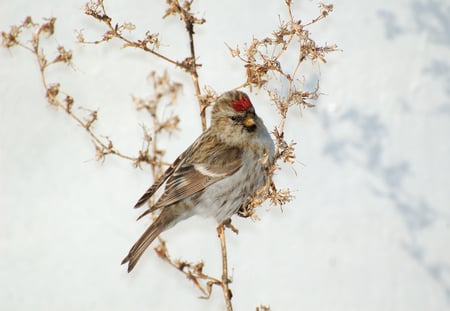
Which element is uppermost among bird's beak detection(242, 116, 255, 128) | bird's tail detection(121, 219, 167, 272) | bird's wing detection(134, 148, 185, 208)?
bird's beak detection(242, 116, 255, 128)

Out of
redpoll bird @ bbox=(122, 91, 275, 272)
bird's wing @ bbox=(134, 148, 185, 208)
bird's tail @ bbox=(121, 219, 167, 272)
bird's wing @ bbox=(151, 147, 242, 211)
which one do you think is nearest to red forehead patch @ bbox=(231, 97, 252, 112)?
redpoll bird @ bbox=(122, 91, 275, 272)

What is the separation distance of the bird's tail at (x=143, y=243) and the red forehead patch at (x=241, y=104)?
A: 0.43 m

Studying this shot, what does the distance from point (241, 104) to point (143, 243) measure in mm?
512

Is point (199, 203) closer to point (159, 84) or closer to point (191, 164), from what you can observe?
point (191, 164)

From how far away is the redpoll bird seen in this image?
2070 mm

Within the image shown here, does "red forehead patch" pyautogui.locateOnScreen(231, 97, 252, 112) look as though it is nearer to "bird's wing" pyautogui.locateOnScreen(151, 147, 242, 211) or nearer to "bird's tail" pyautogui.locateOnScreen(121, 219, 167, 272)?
"bird's wing" pyautogui.locateOnScreen(151, 147, 242, 211)

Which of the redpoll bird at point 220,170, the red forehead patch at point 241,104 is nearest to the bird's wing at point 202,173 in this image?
the redpoll bird at point 220,170

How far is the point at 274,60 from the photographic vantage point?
1.65m

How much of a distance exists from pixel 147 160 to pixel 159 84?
24 cm

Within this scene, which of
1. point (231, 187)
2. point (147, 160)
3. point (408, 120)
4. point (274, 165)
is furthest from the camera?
point (408, 120)

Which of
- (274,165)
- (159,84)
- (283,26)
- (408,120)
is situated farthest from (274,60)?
(408,120)

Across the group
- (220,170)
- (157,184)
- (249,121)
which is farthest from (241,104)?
Result: (157,184)

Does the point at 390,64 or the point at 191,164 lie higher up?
the point at 390,64

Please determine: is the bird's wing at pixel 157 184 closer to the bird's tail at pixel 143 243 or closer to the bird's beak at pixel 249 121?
the bird's tail at pixel 143 243
